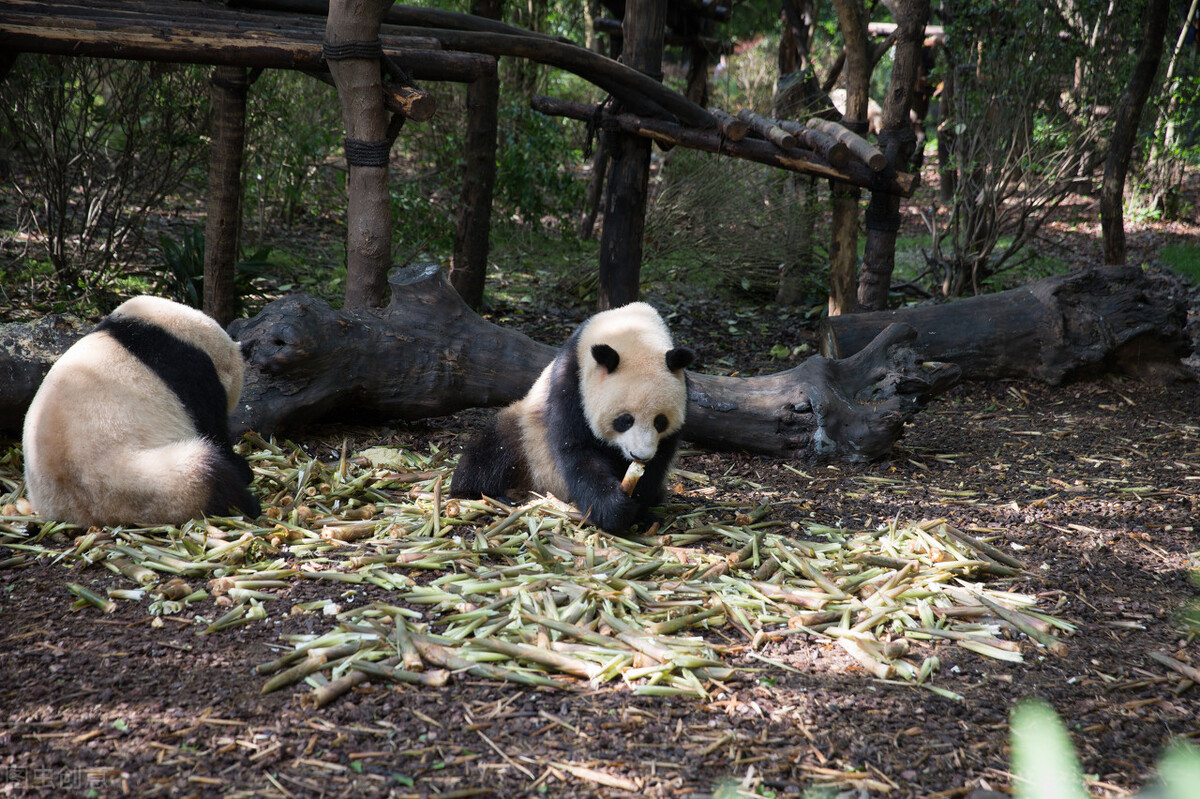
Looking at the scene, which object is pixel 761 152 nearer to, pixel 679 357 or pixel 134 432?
pixel 679 357

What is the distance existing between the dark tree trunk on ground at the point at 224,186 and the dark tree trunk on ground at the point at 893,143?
4.51 m

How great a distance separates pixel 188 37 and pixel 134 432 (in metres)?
2.67

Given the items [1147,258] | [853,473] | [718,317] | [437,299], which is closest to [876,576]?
[853,473]

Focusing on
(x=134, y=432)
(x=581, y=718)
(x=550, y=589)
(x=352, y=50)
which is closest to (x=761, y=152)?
(x=352, y=50)

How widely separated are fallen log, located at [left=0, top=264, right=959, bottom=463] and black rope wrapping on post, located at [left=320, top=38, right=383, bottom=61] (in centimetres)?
122

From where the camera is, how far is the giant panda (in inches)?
138

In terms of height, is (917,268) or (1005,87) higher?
(1005,87)

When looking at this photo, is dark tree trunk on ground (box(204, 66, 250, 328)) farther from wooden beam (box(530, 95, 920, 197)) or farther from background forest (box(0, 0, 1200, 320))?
wooden beam (box(530, 95, 920, 197))

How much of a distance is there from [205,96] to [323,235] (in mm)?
2825

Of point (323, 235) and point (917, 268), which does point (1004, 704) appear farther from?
point (323, 235)

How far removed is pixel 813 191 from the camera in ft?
28.2

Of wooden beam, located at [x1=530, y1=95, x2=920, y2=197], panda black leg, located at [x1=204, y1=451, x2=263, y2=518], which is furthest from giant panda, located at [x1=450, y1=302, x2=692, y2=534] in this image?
wooden beam, located at [x1=530, y1=95, x2=920, y2=197]

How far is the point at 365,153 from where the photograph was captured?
495cm

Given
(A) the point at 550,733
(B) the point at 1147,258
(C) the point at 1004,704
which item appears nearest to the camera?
(A) the point at 550,733
